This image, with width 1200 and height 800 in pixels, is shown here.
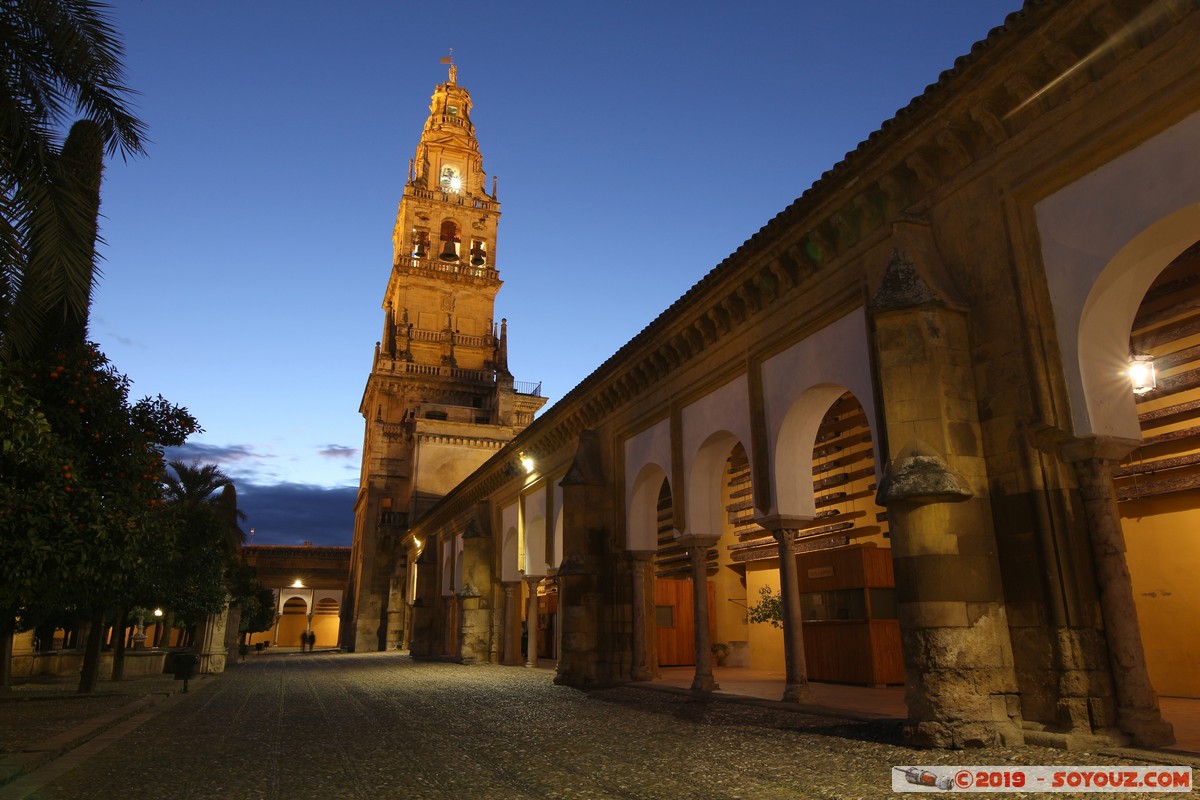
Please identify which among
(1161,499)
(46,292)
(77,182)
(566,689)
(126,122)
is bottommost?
(566,689)

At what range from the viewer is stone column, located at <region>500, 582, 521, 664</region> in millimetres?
23625

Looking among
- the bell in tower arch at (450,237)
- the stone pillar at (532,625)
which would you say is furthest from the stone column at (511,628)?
the bell in tower arch at (450,237)

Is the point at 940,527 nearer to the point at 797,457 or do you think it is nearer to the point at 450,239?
the point at 797,457

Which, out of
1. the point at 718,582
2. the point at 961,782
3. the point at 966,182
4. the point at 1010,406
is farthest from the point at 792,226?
the point at 718,582

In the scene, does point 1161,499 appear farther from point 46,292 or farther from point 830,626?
point 46,292

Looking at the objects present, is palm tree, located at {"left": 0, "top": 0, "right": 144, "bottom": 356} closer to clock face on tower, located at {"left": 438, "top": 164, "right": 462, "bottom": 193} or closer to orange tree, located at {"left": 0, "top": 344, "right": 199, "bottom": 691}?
orange tree, located at {"left": 0, "top": 344, "right": 199, "bottom": 691}

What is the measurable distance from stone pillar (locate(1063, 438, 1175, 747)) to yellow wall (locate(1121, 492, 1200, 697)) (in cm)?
420

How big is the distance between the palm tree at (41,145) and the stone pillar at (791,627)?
868 cm

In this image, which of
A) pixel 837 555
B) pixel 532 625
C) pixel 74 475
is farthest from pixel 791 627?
pixel 532 625

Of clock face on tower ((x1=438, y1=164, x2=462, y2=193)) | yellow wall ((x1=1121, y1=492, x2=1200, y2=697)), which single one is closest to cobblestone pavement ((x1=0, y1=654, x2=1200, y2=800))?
yellow wall ((x1=1121, y1=492, x2=1200, y2=697))

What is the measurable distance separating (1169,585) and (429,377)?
4139cm

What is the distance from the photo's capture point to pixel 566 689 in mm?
15055

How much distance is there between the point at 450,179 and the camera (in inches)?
2143

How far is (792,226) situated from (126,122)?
310 inches
